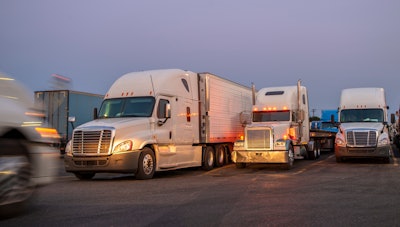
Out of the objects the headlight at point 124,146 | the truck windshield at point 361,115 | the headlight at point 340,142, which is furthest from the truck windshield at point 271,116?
the headlight at point 124,146

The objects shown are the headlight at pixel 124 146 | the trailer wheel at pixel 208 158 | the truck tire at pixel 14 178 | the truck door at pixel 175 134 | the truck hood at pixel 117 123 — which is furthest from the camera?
the trailer wheel at pixel 208 158

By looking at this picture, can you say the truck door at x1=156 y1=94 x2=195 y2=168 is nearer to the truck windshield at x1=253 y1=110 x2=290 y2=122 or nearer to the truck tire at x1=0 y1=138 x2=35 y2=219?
the truck windshield at x1=253 y1=110 x2=290 y2=122

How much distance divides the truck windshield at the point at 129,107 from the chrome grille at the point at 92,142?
5.05ft

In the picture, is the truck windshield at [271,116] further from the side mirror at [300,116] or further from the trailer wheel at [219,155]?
the trailer wheel at [219,155]

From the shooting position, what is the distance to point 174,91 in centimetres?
1576

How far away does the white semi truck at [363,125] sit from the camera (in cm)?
1892

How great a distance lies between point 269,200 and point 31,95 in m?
5.18

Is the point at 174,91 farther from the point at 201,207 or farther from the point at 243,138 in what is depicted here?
the point at 201,207

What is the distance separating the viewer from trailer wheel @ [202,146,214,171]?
17.7 m

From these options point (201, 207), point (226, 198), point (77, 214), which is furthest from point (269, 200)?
point (77, 214)

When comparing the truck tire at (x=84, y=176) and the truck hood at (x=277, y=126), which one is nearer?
the truck tire at (x=84, y=176)

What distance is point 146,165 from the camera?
13.8 m

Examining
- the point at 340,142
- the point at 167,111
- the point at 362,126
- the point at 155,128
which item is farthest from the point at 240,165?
the point at 362,126

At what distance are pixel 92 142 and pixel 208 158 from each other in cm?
607
